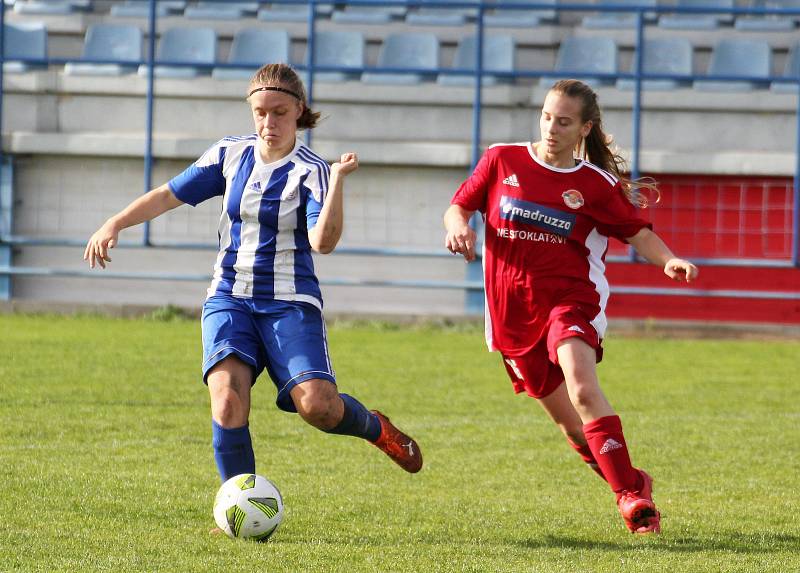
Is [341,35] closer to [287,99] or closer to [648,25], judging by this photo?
[648,25]

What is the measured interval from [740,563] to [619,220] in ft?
4.69

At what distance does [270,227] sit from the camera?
4852 millimetres

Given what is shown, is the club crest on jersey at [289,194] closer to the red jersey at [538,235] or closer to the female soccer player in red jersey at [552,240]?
the female soccer player in red jersey at [552,240]

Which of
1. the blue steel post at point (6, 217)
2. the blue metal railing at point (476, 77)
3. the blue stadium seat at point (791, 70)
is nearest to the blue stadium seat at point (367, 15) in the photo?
the blue metal railing at point (476, 77)

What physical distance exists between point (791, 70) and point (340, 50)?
485 cm

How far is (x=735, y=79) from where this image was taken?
1252 centimetres

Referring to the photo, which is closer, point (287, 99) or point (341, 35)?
point (287, 99)

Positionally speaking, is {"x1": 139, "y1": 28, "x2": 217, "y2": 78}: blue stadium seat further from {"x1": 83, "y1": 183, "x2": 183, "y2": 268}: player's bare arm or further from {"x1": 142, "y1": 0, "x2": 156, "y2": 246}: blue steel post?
{"x1": 83, "y1": 183, "x2": 183, "y2": 268}: player's bare arm

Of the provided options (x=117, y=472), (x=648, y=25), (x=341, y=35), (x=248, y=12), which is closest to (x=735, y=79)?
(x=648, y=25)

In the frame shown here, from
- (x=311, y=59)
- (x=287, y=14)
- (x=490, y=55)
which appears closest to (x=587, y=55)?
(x=490, y=55)

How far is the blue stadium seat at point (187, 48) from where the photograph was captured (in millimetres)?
14875

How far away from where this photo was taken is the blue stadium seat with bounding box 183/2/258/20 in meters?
15.7

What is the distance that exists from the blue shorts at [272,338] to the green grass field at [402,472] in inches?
21.5

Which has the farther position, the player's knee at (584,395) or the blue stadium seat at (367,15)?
the blue stadium seat at (367,15)
